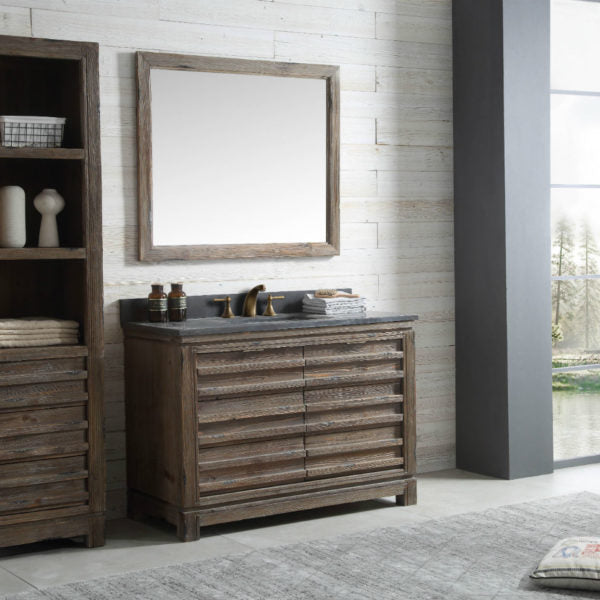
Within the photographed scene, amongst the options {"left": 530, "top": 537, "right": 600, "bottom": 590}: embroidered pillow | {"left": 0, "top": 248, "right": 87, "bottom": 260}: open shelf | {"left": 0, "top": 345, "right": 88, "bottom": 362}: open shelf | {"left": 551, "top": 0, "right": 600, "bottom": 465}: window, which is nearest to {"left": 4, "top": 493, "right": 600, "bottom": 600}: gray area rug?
{"left": 530, "top": 537, "right": 600, "bottom": 590}: embroidered pillow

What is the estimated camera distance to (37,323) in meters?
4.00

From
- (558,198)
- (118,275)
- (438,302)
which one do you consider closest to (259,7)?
(118,275)

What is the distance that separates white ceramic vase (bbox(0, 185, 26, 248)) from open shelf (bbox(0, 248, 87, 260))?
0.19ft

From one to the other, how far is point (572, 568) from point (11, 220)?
7.84ft

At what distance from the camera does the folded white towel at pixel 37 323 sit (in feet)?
12.9

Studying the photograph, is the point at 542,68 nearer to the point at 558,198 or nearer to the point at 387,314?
the point at 387,314

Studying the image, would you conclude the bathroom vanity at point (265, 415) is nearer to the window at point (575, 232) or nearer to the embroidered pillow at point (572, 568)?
the embroidered pillow at point (572, 568)

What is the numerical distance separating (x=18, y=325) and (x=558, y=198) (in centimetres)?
522

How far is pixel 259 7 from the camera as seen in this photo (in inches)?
188

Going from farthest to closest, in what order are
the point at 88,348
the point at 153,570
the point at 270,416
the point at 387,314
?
the point at 387,314 → the point at 270,416 → the point at 88,348 → the point at 153,570

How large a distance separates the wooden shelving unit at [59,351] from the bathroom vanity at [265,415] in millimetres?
296

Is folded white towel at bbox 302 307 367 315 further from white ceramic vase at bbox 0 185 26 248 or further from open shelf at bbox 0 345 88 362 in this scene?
white ceramic vase at bbox 0 185 26 248

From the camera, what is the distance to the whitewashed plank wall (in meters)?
4.48

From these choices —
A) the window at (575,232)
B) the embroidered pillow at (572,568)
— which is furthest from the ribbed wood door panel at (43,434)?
the window at (575,232)
